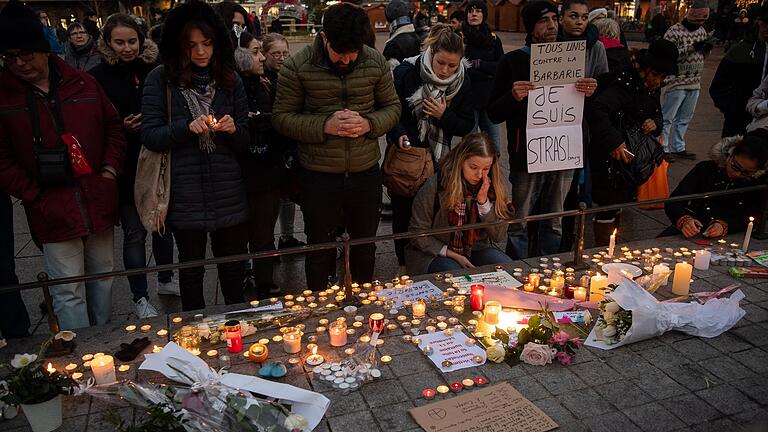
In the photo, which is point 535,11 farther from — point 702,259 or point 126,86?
point 126,86

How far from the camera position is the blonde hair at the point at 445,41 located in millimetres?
4051

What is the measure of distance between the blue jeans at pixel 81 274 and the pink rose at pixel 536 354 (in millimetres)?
2533

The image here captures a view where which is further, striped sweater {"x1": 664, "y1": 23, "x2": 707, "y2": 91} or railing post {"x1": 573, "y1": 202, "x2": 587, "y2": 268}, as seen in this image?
striped sweater {"x1": 664, "y1": 23, "x2": 707, "y2": 91}

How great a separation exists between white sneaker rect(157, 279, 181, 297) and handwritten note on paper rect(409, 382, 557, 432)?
2728 millimetres

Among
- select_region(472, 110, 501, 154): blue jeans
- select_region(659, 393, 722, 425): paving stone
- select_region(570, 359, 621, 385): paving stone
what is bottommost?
select_region(659, 393, 722, 425): paving stone

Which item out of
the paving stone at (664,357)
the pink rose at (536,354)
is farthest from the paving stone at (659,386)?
the pink rose at (536,354)

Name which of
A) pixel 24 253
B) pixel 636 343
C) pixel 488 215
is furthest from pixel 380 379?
pixel 24 253

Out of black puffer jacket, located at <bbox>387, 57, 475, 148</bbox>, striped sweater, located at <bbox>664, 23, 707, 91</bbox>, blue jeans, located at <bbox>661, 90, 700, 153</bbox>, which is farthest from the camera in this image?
blue jeans, located at <bbox>661, 90, 700, 153</bbox>

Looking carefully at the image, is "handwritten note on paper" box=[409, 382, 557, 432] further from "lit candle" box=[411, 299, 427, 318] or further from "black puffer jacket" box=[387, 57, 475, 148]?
"black puffer jacket" box=[387, 57, 475, 148]

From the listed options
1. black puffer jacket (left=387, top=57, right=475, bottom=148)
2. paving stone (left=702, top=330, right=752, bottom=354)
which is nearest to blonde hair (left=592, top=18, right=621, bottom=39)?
black puffer jacket (left=387, top=57, right=475, bottom=148)

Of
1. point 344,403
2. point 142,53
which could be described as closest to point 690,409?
point 344,403

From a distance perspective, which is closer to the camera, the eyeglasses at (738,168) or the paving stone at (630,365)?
the paving stone at (630,365)

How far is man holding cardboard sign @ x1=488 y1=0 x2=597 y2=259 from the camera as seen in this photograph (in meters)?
4.30

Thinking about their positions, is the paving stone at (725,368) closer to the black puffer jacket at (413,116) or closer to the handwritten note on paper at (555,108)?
the handwritten note on paper at (555,108)
